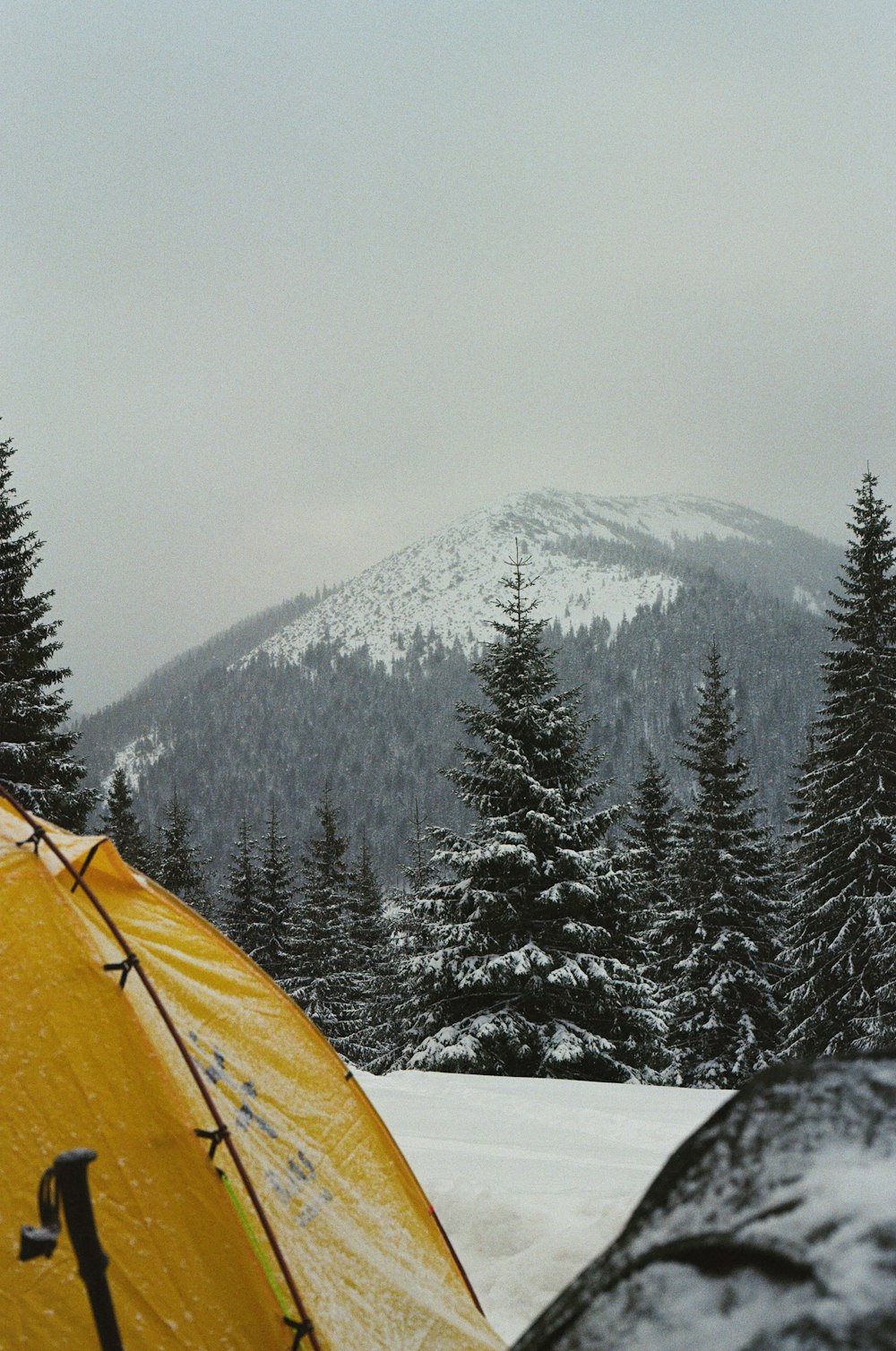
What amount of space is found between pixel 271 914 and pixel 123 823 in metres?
6.88

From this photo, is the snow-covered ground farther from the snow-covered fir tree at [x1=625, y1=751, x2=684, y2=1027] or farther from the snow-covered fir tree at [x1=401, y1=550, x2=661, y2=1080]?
the snow-covered fir tree at [x1=625, y1=751, x2=684, y2=1027]

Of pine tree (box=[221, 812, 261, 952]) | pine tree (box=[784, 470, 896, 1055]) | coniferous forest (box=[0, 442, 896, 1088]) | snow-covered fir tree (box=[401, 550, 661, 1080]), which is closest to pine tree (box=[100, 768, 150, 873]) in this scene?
coniferous forest (box=[0, 442, 896, 1088])

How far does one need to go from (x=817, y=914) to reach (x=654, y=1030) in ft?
21.4

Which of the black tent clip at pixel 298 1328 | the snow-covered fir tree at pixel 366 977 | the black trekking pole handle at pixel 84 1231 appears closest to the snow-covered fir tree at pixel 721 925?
the snow-covered fir tree at pixel 366 977

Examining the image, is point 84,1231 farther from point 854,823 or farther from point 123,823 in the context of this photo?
point 123,823

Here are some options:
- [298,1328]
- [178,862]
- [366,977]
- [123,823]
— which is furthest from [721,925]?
[123,823]

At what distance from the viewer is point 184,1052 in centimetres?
304

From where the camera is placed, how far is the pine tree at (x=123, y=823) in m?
31.2

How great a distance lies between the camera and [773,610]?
189 meters

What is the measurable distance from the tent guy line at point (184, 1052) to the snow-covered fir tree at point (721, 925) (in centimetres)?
1889

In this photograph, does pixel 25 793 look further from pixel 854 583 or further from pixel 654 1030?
pixel 854 583

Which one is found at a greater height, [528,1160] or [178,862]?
[528,1160]

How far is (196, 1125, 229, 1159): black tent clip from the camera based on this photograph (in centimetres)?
290

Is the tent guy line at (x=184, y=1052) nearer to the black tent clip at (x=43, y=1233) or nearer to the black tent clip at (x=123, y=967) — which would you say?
the black tent clip at (x=123, y=967)
